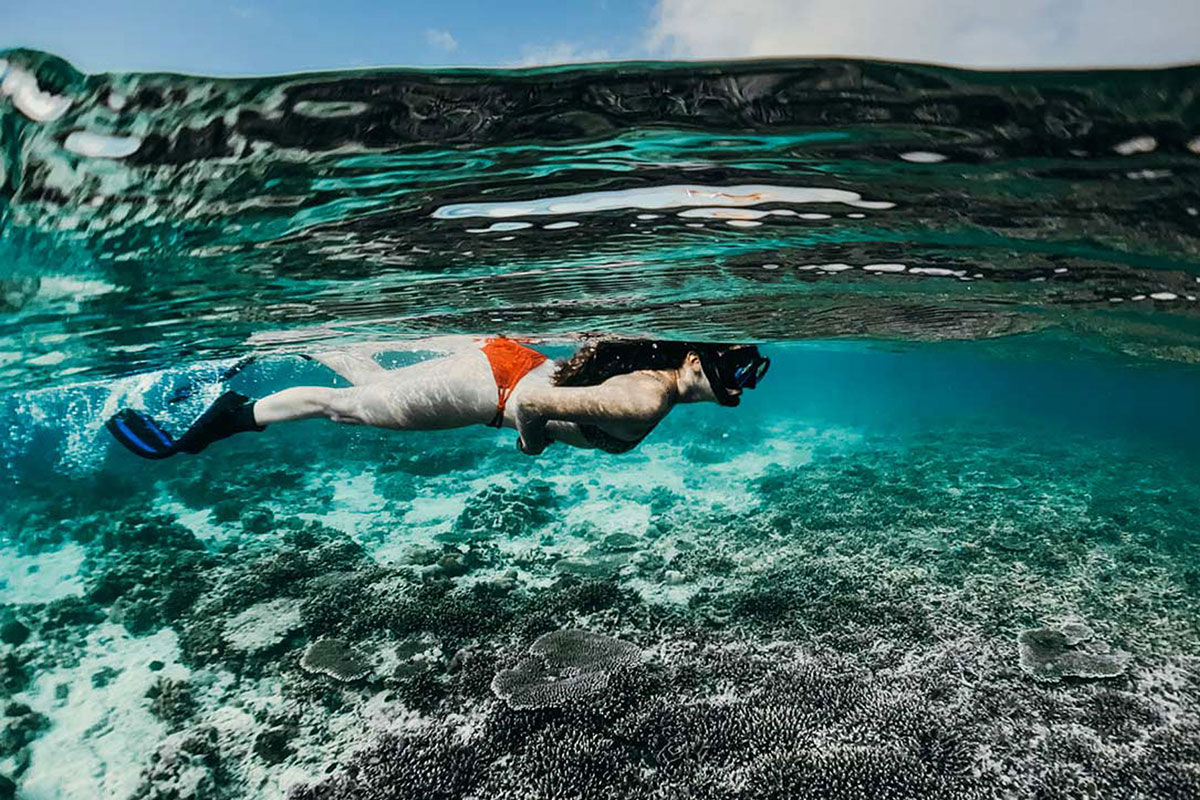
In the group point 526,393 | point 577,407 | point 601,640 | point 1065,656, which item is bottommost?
point 1065,656

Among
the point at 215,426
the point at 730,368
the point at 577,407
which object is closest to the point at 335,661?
the point at 215,426

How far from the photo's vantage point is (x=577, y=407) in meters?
4.65

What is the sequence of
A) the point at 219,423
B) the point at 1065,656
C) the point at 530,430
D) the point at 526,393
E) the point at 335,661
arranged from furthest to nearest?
the point at 335,661, the point at 1065,656, the point at 219,423, the point at 530,430, the point at 526,393

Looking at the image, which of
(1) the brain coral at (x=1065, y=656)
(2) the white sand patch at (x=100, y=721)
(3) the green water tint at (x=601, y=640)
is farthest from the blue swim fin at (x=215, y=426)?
(1) the brain coral at (x=1065, y=656)

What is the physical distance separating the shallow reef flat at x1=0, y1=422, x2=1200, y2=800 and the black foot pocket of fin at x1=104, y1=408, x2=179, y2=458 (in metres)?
4.39

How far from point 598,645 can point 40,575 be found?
1522cm

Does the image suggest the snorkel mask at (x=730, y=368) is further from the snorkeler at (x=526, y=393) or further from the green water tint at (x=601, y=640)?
the green water tint at (x=601, y=640)

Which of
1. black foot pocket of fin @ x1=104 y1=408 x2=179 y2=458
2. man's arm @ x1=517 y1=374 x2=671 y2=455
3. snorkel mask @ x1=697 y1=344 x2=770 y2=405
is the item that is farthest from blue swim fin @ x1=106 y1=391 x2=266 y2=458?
snorkel mask @ x1=697 y1=344 x2=770 y2=405

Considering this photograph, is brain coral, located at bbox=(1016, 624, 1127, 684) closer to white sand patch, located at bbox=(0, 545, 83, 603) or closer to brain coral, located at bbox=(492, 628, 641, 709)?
brain coral, located at bbox=(492, 628, 641, 709)

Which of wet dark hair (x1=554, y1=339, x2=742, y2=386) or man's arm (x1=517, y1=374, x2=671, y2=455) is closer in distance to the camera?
man's arm (x1=517, y1=374, x2=671, y2=455)

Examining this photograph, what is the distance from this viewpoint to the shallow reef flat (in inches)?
266

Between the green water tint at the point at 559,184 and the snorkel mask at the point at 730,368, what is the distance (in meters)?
2.00

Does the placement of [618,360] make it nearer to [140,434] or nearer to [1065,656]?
[140,434]

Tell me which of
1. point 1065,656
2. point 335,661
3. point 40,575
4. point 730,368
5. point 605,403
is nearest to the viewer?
point 605,403
